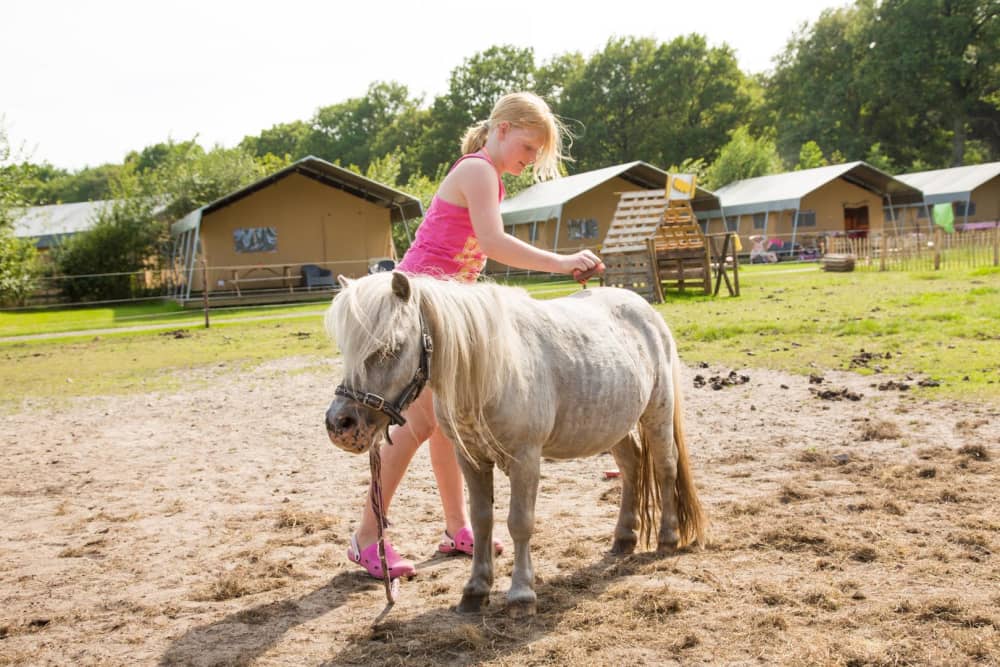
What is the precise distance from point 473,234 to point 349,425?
131 cm

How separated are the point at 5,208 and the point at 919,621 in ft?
100

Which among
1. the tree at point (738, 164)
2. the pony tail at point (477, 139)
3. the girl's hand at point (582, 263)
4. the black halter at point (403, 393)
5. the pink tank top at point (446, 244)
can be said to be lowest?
the black halter at point (403, 393)

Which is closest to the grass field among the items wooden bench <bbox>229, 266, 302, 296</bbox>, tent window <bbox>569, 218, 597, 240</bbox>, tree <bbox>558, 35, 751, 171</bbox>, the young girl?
the young girl

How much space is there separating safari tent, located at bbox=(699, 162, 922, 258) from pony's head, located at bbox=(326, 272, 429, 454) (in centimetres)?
3657

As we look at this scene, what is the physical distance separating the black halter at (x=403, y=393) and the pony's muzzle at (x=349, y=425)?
30mm

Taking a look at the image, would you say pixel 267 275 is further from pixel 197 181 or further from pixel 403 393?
pixel 403 393

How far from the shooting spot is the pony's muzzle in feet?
8.52

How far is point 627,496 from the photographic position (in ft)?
13.4

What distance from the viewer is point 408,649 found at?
292 centimetres

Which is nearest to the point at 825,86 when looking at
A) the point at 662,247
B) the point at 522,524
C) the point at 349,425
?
the point at 662,247

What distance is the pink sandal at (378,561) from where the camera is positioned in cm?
372

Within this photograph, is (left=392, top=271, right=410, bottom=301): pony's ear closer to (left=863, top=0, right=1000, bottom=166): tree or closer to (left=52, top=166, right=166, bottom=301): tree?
(left=52, top=166, right=166, bottom=301): tree

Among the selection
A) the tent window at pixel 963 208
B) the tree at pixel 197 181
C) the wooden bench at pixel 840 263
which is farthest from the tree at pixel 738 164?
the tree at pixel 197 181

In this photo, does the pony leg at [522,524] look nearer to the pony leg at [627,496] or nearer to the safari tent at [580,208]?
the pony leg at [627,496]
